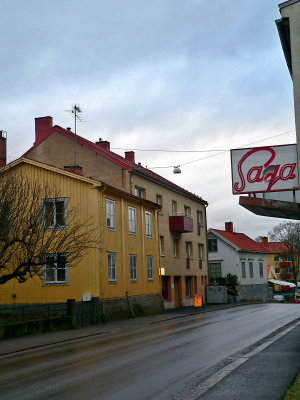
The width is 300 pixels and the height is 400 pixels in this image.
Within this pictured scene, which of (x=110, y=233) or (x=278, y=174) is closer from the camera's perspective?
(x=278, y=174)

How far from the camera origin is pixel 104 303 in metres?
27.2

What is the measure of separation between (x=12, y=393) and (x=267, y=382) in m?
4.37

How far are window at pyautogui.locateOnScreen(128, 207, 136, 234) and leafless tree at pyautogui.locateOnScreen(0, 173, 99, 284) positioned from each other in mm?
5702

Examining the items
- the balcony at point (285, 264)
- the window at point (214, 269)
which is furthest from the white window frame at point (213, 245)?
the balcony at point (285, 264)

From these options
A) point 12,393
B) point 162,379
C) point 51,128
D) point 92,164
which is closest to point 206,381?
point 162,379

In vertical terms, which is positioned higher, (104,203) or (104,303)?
(104,203)

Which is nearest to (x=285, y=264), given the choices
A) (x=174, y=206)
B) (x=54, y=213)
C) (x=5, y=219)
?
(x=174, y=206)

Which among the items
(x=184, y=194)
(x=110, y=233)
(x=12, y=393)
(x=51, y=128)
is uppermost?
(x=51, y=128)

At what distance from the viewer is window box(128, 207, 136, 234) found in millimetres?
32172

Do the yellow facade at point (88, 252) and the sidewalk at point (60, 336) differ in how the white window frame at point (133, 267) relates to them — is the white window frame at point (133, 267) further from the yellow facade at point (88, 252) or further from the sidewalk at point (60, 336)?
the sidewalk at point (60, 336)

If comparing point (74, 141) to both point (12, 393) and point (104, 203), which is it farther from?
point (12, 393)

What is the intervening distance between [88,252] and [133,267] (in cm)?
561

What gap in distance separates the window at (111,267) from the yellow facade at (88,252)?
219 mm

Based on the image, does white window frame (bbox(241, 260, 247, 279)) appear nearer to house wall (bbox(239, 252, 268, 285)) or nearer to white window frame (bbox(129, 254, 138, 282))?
house wall (bbox(239, 252, 268, 285))
